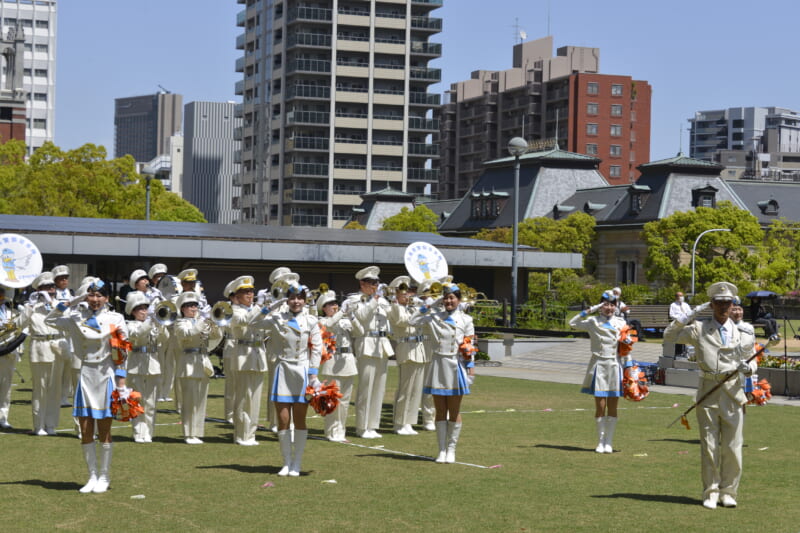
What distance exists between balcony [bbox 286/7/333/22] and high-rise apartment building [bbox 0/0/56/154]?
59.2 meters

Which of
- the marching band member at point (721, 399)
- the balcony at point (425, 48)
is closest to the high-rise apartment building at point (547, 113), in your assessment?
the balcony at point (425, 48)

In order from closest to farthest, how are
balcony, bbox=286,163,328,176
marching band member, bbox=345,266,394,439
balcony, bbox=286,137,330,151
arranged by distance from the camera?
marching band member, bbox=345,266,394,439 < balcony, bbox=286,137,330,151 < balcony, bbox=286,163,328,176

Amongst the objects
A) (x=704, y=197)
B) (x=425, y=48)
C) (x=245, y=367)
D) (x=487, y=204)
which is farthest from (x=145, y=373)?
(x=425, y=48)

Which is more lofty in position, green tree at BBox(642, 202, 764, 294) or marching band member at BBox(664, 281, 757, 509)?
green tree at BBox(642, 202, 764, 294)

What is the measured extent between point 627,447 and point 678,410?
18.3 ft

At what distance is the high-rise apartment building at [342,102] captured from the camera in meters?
117

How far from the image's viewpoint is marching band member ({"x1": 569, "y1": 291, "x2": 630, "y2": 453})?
49.3ft

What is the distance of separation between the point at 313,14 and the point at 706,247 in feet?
186

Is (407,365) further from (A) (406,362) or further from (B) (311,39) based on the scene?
(B) (311,39)

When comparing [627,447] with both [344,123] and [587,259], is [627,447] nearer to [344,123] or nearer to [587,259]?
[587,259]

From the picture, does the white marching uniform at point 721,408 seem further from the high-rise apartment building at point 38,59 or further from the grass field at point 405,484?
the high-rise apartment building at point 38,59

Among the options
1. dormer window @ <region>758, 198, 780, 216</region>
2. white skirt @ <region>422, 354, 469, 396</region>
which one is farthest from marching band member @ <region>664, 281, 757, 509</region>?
dormer window @ <region>758, 198, 780, 216</region>

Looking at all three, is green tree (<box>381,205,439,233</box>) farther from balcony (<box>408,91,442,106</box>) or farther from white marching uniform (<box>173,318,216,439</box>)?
white marching uniform (<box>173,318,216,439</box>)

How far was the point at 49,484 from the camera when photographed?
38.9 ft
